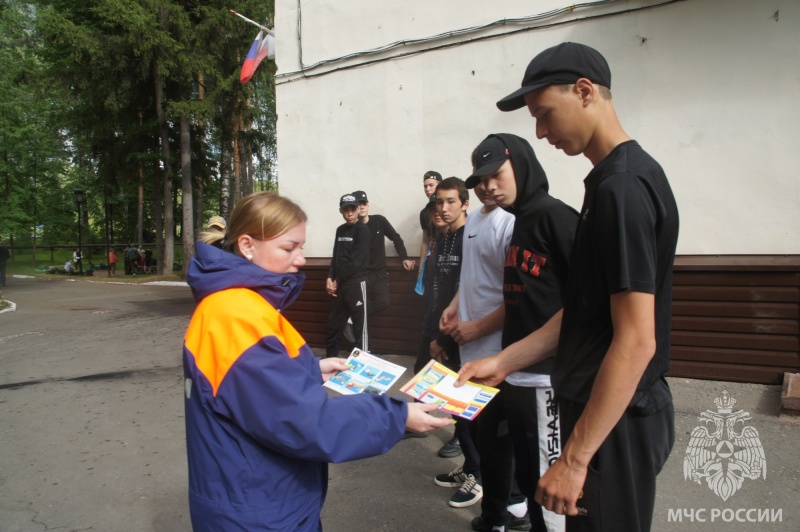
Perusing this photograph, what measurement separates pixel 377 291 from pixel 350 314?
16.6 inches

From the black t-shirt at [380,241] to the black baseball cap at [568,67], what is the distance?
4.50m

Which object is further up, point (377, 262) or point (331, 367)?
point (377, 262)

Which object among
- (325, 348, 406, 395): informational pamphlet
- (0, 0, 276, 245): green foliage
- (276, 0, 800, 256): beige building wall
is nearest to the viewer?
(325, 348, 406, 395): informational pamphlet

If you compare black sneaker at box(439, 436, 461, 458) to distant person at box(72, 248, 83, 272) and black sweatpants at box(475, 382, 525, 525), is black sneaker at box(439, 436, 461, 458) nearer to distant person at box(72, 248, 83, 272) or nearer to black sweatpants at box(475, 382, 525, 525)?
black sweatpants at box(475, 382, 525, 525)

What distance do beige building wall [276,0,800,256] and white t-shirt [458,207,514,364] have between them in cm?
309

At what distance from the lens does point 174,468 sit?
3.87 metres

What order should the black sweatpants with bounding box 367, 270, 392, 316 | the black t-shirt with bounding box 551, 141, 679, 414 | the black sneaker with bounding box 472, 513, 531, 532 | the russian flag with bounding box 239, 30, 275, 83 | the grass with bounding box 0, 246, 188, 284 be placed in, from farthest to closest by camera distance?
1. the grass with bounding box 0, 246, 188, 284
2. the russian flag with bounding box 239, 30, 275, 83
3. the black sweatpants with bounding box 367, 270, 392, 316
4. the black sneaker with bounding box 472, 513, 531, 532
5. the black t-shirt with bounding box 551, 141, 679, 414

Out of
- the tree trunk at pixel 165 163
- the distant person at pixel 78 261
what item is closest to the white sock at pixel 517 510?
the tree trunk at pixel 165 163

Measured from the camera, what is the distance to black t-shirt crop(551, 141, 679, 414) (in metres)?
1.22

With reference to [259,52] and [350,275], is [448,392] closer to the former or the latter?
[350,275]

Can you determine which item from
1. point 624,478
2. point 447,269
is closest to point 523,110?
point 447,269

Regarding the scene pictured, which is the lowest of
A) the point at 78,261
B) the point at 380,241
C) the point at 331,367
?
the point at 78,261

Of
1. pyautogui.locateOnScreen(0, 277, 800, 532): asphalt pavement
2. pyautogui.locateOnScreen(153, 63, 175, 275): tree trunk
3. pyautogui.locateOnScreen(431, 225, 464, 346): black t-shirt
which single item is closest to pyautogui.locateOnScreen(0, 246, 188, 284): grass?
pyautogui.locateOnScreen(153, 63, 175, 275): tree trunk

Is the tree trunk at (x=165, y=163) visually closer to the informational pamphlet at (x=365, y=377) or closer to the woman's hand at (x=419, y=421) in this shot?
the informational pamphlet at (x=365, y=377)
